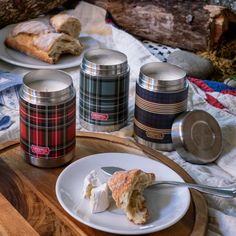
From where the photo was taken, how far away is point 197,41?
5.23ft

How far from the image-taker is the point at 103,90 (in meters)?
1.04

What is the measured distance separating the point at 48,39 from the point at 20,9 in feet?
0.75

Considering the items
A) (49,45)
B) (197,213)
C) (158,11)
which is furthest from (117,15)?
(197,213)

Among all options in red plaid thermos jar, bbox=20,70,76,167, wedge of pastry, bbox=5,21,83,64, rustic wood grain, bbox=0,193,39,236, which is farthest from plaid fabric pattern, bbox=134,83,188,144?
wedge of pastry, bbox=5,21,83,64

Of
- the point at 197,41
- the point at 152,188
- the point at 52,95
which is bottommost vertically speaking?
the point at 197,41

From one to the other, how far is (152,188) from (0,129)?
365 mm

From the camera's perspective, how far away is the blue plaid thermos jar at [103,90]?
103cm

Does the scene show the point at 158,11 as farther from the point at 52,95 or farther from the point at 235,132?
the point at 52,95

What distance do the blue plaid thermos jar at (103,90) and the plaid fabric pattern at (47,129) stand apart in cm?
13

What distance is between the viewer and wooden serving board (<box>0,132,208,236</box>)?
0.79m

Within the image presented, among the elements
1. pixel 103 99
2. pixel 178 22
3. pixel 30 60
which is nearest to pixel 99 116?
pixel 103 99

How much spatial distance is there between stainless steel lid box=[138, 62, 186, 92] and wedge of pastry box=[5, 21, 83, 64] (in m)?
0.42

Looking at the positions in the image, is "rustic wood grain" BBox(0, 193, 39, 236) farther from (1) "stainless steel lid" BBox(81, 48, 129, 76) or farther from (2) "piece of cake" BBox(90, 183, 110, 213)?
(1) "stainless steel lid" BBox(81, 48, 129, 76)

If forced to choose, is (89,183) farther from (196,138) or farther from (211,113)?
(211,113)
